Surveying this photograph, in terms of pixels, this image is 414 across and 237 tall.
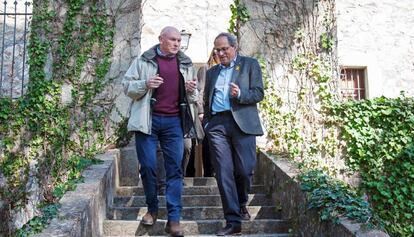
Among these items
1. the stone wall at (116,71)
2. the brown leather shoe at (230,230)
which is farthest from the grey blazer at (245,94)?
the stone wall at (116,71)

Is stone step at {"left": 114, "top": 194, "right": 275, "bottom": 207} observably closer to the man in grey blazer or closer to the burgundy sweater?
the man in grey blazer

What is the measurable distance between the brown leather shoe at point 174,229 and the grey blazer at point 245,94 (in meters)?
1.02

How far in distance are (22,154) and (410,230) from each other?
5085mm

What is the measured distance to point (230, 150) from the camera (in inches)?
178

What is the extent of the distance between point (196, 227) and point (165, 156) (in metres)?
0.73

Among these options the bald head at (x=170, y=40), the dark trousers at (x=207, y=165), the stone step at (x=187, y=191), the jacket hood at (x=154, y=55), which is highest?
the bald head at (x=170, y=40)

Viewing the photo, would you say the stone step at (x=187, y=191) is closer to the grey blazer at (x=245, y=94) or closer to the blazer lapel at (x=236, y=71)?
the grey blazer at (x=245, y=94)

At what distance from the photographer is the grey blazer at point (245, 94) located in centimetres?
449

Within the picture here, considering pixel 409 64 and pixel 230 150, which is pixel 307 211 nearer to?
pixel 230 150

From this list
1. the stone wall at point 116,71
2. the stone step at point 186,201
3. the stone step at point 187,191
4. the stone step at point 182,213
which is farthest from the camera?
the stone wall at point 116,71

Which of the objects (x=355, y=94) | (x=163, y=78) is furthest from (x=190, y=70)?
(x=355, y=94)

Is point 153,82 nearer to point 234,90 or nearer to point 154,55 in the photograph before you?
point 154,55

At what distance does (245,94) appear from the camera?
4.50m

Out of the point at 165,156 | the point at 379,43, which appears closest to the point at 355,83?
the point at 379,43
